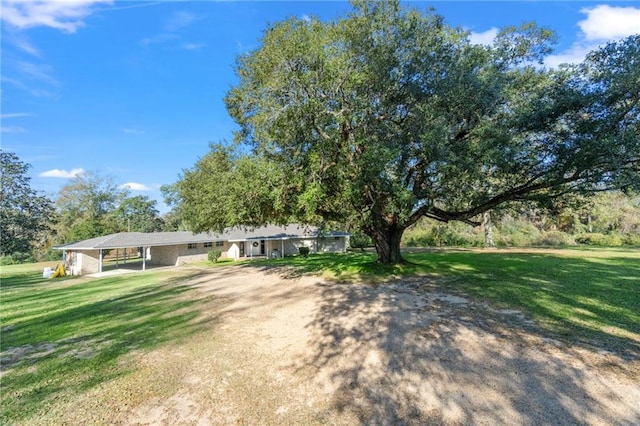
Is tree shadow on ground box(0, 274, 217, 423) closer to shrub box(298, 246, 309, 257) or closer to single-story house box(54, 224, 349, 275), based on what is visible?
single-story house box(54, 224, 349, 275)

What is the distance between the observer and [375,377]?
475 cm

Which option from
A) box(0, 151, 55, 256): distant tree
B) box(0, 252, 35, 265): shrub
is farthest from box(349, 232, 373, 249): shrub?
box(0, 252, 35, 265): shrub

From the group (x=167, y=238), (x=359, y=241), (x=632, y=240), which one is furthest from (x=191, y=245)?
(x=632, y=240)

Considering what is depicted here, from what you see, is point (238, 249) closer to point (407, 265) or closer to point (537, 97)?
point (407, 265)

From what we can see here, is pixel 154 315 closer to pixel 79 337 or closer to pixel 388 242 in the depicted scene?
pixel 79 337

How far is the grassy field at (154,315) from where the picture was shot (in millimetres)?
5160

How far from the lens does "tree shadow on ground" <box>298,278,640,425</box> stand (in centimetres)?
376

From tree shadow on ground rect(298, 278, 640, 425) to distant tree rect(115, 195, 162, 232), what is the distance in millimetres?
44982

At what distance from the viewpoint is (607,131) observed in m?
8.85

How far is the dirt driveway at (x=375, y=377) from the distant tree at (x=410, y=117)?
175 inches

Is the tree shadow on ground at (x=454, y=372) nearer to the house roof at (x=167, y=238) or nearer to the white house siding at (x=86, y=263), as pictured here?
the house roof at (x=167, y=238)

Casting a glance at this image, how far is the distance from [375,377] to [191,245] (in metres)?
25.6

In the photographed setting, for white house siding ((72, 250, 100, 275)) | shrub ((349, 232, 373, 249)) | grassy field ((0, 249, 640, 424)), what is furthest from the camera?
shrub ((349, 232, 373, 249))

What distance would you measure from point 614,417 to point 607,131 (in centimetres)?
862
